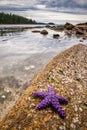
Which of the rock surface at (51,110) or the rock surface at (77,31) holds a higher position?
the rock surface at (51,110)

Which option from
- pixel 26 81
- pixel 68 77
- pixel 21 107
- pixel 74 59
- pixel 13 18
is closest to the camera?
pixel 21 107

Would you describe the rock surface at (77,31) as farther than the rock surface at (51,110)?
Yes

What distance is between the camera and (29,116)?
8172 millimetres

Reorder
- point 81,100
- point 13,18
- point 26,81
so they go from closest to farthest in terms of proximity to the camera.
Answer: point 81,100
point 26,81
point 13,18

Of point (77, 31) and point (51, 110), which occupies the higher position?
point (51, 110)

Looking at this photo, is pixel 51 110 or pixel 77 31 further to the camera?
pixel 77 31

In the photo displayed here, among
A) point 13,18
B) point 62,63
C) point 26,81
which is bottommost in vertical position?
point 13,18

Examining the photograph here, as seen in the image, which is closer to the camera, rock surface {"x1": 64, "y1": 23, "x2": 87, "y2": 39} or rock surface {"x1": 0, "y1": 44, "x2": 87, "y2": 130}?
rock surface {"x1": 0, "y1": 44, "x2": 87, "y2": 130}

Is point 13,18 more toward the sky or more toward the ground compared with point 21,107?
more toward the ground

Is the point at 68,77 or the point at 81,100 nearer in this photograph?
the point at 81,100

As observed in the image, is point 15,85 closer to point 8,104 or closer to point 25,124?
point 8,104

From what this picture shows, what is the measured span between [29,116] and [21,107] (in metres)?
0.77

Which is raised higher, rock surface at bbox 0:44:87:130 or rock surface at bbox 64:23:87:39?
rock surface at bbox 0:44:87:130

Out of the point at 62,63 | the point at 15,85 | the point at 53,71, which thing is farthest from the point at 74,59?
the point at 15,85
